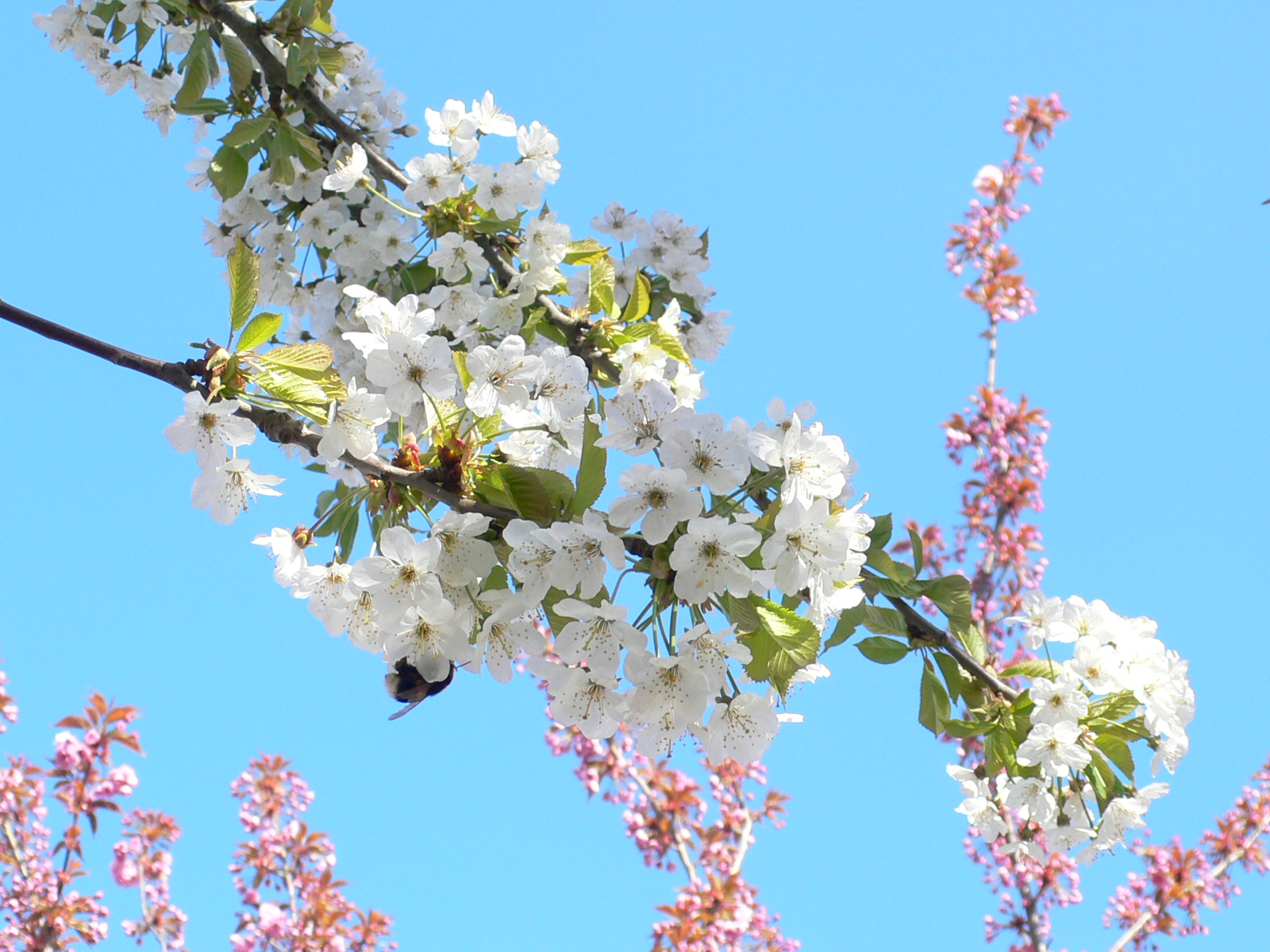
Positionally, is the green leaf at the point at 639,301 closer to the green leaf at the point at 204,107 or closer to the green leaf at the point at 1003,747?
the green leaf at the point at 1003,747

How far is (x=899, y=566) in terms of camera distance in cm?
187

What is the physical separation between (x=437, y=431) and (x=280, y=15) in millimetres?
1864

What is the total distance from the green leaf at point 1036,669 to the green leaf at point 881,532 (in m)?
0.57

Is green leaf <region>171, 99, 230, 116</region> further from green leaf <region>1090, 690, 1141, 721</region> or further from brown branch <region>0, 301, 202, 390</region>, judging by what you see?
green leaf <region>1090, 690, 1141, 721</region>

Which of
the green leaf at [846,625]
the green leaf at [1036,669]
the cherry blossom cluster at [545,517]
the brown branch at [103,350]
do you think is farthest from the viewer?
the green leaf at [1036,669]

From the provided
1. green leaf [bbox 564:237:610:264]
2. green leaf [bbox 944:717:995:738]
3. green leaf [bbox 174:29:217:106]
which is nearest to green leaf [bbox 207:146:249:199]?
green leaf [bbox 174:29:217:106]

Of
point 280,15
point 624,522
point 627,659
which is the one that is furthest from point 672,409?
point 280,15

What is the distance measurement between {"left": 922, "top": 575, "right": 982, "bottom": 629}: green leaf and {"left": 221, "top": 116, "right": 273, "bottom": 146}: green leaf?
219cm

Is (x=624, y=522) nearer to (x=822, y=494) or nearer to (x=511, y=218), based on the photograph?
(x=822, y=494)

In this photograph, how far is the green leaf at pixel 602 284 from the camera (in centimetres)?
246

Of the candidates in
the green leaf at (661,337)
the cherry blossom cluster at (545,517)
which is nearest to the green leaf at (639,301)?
the green leaf at (661,337)

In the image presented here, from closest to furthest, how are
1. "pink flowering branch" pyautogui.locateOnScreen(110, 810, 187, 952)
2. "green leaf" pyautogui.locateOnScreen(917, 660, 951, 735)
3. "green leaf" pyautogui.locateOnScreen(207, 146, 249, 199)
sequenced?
1. "green leaf" pyautogui.locateOnScreen(917, 660, 951, 735)
2. "green leaf" pyautogui.locateOnScreen(207, 146, 249, 199)
3. "pink flowering branch" pyautogui.locateOnScreen(110, 810, 187, 952)

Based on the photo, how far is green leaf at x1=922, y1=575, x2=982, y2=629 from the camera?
1967 millimetres

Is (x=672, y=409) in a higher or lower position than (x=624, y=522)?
higher
